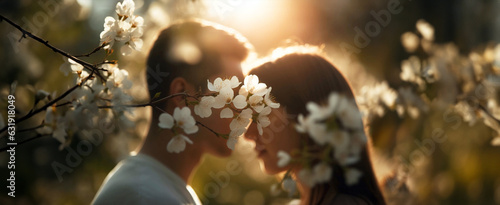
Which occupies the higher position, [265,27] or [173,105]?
[265,27]

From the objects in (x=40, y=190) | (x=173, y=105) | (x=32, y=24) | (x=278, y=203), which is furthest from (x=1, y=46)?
(x=278, y=203)

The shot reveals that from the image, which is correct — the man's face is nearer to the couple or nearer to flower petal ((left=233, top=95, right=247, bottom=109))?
the couple

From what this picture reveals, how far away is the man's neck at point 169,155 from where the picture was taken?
1135mm

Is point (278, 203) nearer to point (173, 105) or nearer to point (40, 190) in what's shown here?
point (40, 190)

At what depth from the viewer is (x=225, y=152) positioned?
3.84 feet

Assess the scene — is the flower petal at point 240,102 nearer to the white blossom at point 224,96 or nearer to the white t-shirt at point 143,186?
the white blossom at point 224,96

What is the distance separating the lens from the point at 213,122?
42.1 inches

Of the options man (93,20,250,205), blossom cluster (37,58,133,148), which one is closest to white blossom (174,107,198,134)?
blossom cluster (37,58,133,148)

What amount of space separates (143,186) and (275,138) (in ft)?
1.06

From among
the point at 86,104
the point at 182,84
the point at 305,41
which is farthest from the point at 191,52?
the point at 86,104

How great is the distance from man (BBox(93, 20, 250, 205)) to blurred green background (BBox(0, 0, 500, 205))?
181 mm

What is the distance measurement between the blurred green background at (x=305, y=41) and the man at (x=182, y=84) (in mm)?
181

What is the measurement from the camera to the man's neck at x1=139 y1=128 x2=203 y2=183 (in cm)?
114

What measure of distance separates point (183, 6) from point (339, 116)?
1180mm
